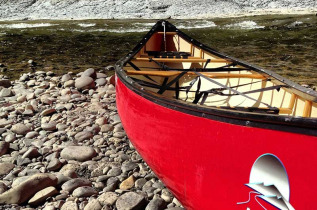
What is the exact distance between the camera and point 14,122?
693 centimetres

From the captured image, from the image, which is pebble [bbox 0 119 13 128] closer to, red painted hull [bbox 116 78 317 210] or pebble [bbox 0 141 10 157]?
pebble [bbox 0 141 10 157]

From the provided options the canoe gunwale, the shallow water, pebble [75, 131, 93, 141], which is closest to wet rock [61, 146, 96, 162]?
pebble [75, 131, 93, 141]

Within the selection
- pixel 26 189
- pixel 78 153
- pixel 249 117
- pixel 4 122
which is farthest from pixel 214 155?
pixel 4 122

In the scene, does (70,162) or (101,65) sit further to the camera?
(101,65)

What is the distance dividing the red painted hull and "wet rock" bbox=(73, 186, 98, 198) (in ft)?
2.86

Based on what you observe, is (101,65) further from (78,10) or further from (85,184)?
(78,10)

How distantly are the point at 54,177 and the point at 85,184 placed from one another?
436 mm

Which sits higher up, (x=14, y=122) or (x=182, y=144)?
(x=182, y=144)

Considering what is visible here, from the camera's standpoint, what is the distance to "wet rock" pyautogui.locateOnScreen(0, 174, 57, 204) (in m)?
4.17

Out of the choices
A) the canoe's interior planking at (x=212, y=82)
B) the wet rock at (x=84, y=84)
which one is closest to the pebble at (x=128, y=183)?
the canoe's interior planking at (x=212, y=82)

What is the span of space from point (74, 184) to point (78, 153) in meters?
0.96

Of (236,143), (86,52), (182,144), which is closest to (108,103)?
(182,144)

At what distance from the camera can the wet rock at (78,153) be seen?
5.38 m

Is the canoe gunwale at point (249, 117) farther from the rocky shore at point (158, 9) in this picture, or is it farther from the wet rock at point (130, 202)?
the rocky shore at point (158, 9)
